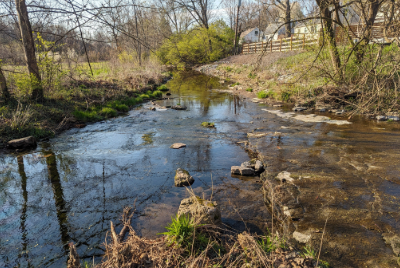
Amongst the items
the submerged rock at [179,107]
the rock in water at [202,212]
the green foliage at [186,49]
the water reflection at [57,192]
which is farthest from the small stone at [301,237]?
the submerged rock at [179,107]

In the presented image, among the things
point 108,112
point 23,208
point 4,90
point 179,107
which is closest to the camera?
point 23,208

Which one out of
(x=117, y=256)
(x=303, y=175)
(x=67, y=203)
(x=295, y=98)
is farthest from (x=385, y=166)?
(x=295, y=98)

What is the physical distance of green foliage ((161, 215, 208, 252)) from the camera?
2957 mm

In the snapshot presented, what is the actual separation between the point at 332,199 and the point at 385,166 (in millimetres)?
2065

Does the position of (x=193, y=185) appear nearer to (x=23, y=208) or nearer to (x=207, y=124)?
(x=23, y=208)

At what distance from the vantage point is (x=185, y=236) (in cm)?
302

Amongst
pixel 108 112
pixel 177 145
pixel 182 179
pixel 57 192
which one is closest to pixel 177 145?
pixel 177 145

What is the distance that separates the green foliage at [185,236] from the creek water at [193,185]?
2.06 feet

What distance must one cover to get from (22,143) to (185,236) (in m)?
6.82

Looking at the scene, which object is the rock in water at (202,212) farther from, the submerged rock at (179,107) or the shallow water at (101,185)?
the submerged rock at (179,107)

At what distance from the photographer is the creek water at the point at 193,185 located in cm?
351

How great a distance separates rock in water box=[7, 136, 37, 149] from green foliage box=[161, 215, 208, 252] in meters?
6.58

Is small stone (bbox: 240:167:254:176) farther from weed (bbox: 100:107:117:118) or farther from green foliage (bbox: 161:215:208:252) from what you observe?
weed (bbox: 100:107:117:118)

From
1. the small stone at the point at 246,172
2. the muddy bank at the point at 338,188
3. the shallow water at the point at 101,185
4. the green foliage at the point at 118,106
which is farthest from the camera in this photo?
the green foliage at the point at 118,106
